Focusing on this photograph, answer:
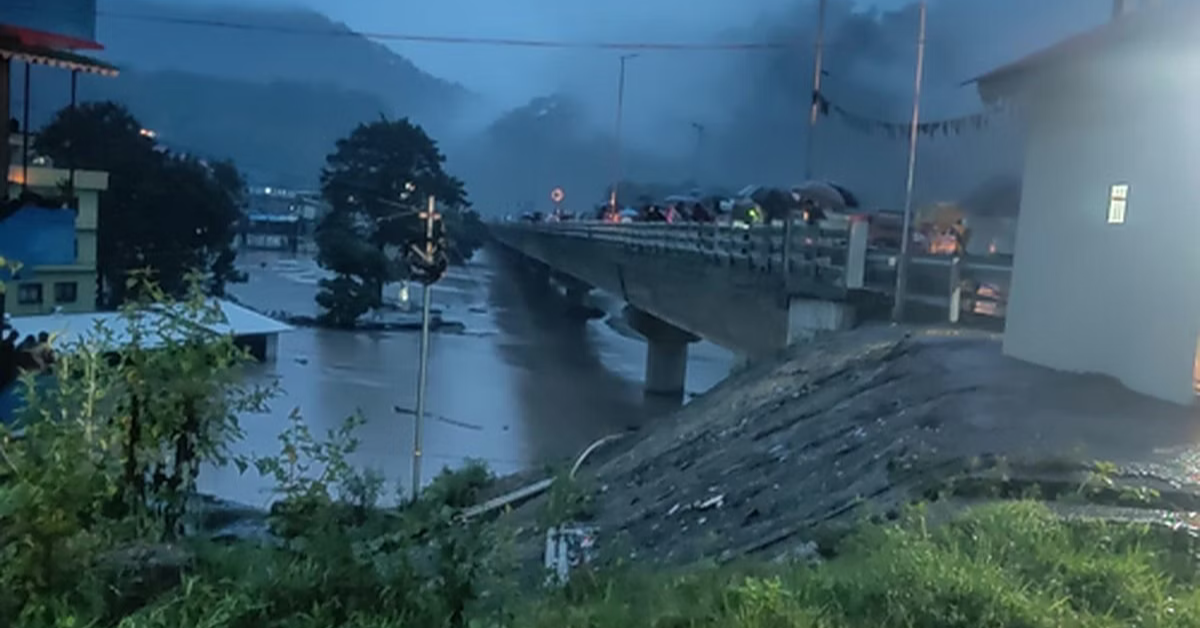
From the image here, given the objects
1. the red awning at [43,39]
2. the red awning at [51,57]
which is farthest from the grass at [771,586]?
the red awning at [43,39]

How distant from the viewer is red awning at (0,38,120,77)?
19.1 m

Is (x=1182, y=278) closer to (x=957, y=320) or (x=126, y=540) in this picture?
(x=957, y=320)

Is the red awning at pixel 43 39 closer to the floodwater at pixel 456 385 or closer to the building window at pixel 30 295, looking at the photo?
the building window at pixel 30 295

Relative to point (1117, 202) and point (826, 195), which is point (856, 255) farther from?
point (826, 195)

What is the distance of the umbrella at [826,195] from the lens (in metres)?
33.2

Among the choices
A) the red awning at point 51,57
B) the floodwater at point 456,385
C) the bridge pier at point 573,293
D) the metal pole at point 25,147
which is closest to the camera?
the red awning at point 51,57

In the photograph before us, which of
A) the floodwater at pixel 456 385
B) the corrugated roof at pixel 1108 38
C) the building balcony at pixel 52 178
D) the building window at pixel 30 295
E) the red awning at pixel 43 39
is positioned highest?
the red awning at pixel 43 39

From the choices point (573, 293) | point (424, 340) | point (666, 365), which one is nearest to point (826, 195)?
point (666, 365)

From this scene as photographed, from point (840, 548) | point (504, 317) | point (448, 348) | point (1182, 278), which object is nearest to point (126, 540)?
point (840, 548)

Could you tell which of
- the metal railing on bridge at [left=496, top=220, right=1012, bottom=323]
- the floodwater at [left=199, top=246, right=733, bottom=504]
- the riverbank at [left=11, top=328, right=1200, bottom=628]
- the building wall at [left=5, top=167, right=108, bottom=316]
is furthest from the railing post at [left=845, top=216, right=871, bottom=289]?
the building wall at [left=5, top=167, right=108, bottom=316]

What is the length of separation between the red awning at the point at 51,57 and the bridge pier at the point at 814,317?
14487mm

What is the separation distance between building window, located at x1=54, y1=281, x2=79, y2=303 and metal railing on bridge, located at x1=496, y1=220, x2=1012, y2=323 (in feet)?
52.2

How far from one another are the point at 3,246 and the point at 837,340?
1542 centimetres

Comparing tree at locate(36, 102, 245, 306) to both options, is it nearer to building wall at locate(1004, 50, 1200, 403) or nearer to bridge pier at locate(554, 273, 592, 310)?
bridge pier at locate(554, 273, 592, 310)
